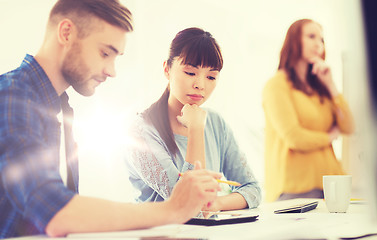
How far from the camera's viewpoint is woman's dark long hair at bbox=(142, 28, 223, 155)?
141 centimetres

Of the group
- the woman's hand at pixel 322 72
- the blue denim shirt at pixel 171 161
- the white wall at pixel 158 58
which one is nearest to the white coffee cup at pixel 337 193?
the blue denim shirt at pixel 171 161

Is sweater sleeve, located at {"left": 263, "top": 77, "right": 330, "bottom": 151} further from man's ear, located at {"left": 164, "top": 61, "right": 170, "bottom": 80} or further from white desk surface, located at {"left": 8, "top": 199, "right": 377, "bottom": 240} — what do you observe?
white desk surface, located at {"left": 8, "top": 199, "right": 377, "bottom": 240}

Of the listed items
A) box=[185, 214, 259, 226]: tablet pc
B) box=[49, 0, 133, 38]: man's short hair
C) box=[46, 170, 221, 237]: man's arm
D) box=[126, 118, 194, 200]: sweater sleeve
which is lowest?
box=[185, 214, 259, 226]: tablet pc

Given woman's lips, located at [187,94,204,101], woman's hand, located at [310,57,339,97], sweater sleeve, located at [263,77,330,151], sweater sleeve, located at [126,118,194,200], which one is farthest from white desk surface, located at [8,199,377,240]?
woman's hand, located at [310,57,339,97]

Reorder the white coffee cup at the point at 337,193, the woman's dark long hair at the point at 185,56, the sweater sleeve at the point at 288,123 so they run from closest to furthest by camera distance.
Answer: the white coffee cup at the point at 337,193 < the woman's dark long hair at the point at 185,56 < the sweater sleeve at the point at 288,123

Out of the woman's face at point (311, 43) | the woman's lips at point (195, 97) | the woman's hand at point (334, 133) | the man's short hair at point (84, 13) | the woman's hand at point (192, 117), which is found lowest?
the woman's hand at point (334, 133)

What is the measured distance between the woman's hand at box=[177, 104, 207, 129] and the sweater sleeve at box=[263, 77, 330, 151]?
0.62 metres

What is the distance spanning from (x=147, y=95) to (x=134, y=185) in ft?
A: 1.83

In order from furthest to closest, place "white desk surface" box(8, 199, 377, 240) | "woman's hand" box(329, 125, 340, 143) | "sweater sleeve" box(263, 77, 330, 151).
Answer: "woman's hand" box(329, 125, 340, 143) < "sweater sleeve" box(263, 77, 330, 151) < "white desk surface" box(8, 199, 377, 240)

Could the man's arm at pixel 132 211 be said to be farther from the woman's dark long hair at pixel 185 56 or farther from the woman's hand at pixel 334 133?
the woman's hand at pixel 334 133

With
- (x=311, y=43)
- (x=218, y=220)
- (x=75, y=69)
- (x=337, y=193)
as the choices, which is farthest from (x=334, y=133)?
(x=75, y=69)

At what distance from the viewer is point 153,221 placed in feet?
2.45

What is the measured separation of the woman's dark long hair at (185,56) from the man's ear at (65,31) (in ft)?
1.68

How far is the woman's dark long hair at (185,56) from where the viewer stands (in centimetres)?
141
